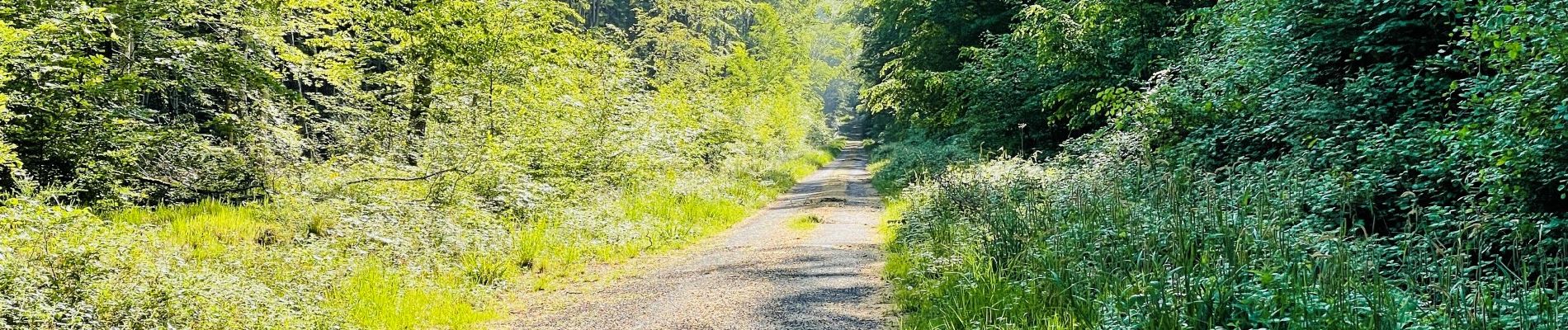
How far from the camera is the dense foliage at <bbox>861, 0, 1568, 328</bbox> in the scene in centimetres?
387

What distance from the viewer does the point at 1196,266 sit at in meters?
4.59

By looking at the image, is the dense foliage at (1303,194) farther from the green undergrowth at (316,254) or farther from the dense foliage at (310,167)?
the dense foliage at (310,167)

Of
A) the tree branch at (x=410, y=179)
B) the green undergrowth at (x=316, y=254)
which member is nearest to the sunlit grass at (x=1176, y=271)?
the green undergrowth at (x=316, y=254)

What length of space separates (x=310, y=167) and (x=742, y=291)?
5.88 meters

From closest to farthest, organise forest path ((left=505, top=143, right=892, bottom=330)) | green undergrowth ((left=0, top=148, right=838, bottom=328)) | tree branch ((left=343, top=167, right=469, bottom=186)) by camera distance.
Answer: green undergrowth ((left=0, top=148, right=838, bottom=328)), forest path ((left=505, top=143, right=892, bottom=330)), tree branch ((left=343, top=167, right=469, bottom=186))

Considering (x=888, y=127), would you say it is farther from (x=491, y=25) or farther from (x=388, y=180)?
(x=388, y=180)

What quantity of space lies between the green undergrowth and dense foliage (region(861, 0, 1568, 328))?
12.3 ft

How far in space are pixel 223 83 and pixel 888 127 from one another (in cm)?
3582

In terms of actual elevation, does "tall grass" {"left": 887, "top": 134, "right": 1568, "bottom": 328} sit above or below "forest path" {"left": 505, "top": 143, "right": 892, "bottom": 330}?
above

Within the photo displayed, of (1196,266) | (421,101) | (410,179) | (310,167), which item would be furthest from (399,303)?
(421,101)

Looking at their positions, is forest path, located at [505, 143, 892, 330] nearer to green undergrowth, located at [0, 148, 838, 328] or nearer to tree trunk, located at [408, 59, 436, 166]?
green undergrowth, located at [0, 148, 838, 328]

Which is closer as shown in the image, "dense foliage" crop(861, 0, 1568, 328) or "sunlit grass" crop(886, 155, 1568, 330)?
"sunlit grass" crop(886, 155, 1568, 330)

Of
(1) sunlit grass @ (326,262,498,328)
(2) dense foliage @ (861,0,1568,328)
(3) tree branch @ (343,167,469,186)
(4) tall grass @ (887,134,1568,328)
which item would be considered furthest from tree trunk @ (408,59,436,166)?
(4) tall grass @ (887,134,1568,328)

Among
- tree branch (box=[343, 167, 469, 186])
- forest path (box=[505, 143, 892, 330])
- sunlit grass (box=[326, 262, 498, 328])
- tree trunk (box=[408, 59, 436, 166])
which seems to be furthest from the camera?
tree trunk (box=[408, 59, 436, 166])
